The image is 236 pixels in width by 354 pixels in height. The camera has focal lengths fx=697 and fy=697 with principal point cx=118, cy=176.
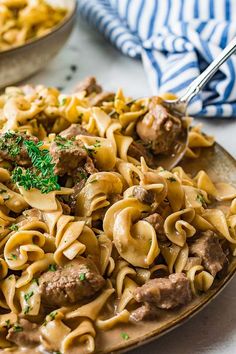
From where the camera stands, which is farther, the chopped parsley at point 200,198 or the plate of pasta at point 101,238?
the chopped parsley at point 200,198

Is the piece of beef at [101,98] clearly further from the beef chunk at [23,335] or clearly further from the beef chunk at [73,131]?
the beef chunk at [23,335]

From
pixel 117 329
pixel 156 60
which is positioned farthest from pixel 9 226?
pixel 156 60

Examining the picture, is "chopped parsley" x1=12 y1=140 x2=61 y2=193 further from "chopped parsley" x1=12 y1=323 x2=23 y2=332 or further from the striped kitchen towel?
the striped kitchen towel

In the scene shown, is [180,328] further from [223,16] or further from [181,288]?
[223,16]

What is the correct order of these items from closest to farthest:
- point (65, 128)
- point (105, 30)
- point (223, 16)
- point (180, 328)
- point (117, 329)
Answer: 1. point (117, 329)
2. point (180, 328)
3. point (65, 128)
4. point (223, 16)
5. point (105, 30)

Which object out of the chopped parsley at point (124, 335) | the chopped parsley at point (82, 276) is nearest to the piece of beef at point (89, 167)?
the chopped parsley at point (82, 276)
